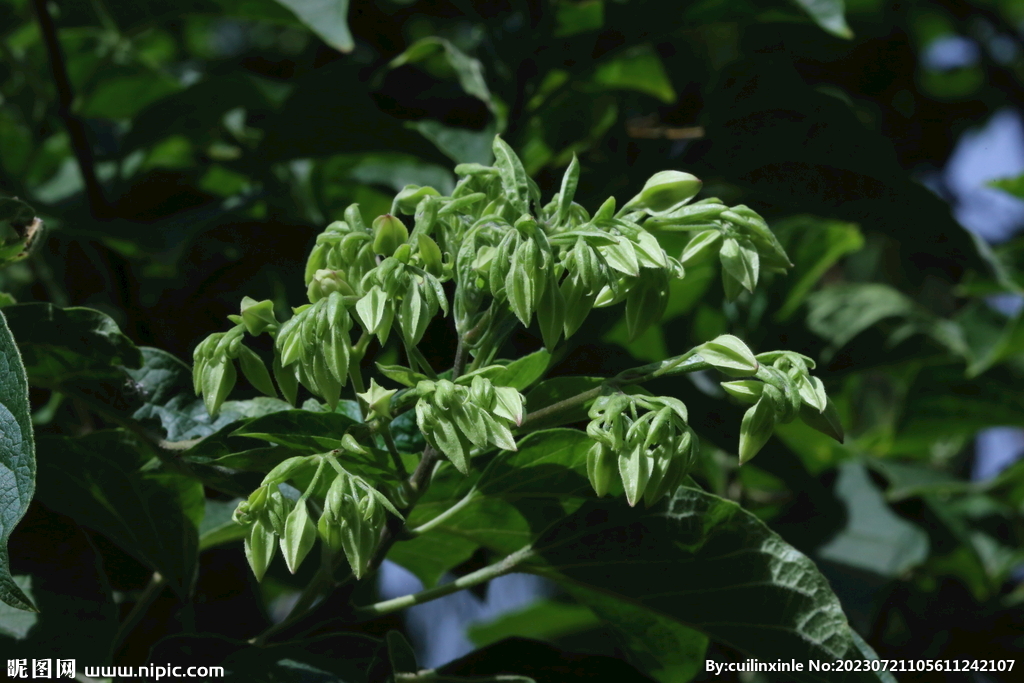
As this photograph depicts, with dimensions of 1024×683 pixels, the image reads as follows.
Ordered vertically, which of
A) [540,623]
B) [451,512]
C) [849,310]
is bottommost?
[540,623]

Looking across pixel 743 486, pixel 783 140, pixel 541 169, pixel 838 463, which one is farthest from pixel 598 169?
pixel 838 463

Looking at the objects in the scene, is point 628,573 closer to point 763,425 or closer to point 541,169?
point 763,425

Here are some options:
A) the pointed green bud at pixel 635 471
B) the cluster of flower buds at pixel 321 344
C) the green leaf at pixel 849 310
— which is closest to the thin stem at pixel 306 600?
the cluster of flower buds at pixel 321 344

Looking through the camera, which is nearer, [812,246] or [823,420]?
[823,420]

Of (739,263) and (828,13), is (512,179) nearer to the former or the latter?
(739,263)

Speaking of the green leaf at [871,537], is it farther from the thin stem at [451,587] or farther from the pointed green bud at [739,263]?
the pointed green bud at [739,263]

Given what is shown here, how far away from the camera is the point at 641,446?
2.20 feet

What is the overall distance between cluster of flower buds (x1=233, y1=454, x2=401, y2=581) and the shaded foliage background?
0.93 ft

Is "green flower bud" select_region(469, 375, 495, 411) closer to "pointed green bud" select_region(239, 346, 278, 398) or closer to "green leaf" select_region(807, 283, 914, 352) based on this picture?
"pointed green bud" select_region(239, 346, 278, 398)

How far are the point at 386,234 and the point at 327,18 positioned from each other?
582 mm

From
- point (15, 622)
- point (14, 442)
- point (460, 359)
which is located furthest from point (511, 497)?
point (15, 622)

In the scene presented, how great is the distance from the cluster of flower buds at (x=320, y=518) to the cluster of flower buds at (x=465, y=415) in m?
0.06

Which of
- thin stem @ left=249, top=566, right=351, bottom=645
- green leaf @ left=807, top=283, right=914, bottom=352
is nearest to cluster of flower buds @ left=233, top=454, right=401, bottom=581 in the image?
thin stem @ left=249, top=566, right=351, bottom=645

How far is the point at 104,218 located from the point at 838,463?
4.48 feet
